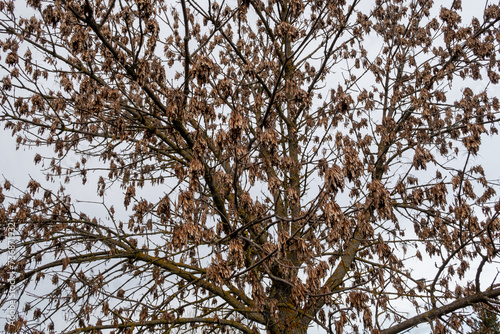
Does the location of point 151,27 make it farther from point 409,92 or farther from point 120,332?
point 409,92

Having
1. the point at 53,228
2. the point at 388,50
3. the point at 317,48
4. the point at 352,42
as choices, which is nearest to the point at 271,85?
the point at 317,48

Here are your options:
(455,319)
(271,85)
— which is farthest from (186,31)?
(455,319)

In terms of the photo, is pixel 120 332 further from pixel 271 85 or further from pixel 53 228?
pixel 271 85

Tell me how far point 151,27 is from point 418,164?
379cm

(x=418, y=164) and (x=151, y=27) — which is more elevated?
(x=151, y=27)

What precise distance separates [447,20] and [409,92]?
1.49 meters

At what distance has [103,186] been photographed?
692cm

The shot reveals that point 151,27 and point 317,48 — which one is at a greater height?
point 317,48

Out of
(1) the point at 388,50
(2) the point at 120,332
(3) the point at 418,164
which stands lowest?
(2) the point at 120,332

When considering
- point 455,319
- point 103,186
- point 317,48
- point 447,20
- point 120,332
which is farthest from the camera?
point 317,48

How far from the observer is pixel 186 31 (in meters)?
4.54

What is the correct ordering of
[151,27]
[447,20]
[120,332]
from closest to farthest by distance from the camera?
[151,27], [120,332], [447,20]

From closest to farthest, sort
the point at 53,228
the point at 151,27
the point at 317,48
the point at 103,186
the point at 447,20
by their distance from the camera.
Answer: the point at 151,27, the point at 53,228, the point at 103,186, the point at 447,20, the point at 317,48

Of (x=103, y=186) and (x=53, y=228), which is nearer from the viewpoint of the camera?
(x=53, y=228)
